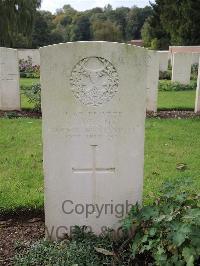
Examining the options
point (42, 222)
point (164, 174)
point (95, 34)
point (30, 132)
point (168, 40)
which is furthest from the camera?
point (95, 34)

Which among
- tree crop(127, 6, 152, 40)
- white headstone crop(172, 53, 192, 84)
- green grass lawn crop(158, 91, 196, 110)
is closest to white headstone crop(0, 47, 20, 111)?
green grass lawn crop(158, 91, 196, 110)

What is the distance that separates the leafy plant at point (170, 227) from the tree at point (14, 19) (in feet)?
75.7

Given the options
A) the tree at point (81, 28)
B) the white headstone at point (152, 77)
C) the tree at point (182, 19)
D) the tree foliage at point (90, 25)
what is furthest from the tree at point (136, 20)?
the white headstone at point (152, 77)

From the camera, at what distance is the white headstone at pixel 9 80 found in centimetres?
895

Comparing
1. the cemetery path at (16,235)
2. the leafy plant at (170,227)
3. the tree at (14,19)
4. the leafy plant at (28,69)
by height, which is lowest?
the cemetery path at (16,235)

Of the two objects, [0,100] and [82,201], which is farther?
[0,100]

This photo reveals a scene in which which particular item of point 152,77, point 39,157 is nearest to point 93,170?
point 39,157

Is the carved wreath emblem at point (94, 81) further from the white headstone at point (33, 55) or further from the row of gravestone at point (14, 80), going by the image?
the white headstone at point (33, 55)

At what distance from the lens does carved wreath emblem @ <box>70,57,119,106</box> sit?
2.84 metres

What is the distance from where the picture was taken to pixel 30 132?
278 inches

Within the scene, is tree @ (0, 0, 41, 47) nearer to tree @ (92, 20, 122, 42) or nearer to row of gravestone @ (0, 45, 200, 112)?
row of gravestone @ (0, 45, 200, 112)

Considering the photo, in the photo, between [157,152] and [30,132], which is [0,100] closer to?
[30,132]

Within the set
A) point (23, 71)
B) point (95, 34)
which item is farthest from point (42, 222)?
point (95, 34)

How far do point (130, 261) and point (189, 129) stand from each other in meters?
4.99
